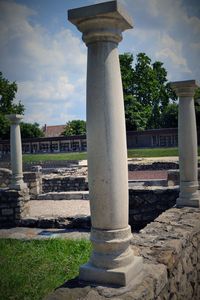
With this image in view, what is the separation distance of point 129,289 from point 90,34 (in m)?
1.96

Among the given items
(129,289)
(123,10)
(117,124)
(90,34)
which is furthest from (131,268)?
(123,10)

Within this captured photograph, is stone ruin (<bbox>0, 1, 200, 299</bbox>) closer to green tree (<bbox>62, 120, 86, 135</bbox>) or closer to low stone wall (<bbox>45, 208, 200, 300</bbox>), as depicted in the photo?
low stone wall (<bbox>45, 208, 200, 300</bbox>)

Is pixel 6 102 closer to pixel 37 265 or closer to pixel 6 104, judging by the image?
pixel 6 104

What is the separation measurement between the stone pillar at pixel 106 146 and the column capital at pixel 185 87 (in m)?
2.98

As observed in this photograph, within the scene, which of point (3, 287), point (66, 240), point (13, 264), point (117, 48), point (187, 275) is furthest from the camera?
point (66, 240)

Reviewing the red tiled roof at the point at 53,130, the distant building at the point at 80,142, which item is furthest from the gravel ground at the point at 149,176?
the red tiled roof at the point at 53,130

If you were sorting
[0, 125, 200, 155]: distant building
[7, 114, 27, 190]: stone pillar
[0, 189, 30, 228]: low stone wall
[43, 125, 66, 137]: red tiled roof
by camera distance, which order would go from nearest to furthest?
[0, 189, 30, 228]: low stone wall, [7, 114, 27, 190]: stone pillar, [0, 125, 200, 155]: distant building, [43, 125, 66, 137]: red tiled roof

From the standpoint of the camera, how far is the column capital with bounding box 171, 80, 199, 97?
5.47m

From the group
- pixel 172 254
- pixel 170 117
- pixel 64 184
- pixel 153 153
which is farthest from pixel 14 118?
pixel 170 117

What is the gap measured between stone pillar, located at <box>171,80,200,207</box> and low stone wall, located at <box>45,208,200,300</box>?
12.3 inches

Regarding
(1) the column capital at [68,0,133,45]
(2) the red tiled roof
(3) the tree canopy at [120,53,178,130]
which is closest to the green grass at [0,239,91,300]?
(1) the column capital at [68,0,133,45]

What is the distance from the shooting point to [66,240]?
687cm

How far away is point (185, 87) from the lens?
5508mm

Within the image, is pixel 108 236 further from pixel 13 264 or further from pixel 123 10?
pixel 13 264
